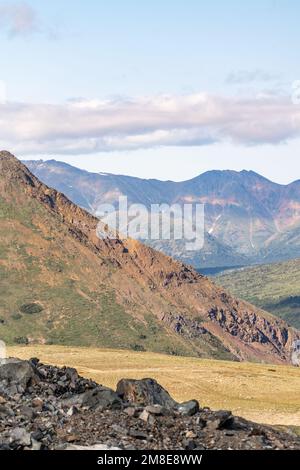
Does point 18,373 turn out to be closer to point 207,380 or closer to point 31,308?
point 207,380

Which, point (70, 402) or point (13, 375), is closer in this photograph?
point (70, 402)

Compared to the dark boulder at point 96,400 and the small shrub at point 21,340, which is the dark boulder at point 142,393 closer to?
the dark boulder at point 96,400

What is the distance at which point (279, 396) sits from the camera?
6969cm

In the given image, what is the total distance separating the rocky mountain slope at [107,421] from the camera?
3244 centimetres

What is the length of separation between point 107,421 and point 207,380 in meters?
40.3

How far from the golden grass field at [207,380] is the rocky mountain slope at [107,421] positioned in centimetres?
1565

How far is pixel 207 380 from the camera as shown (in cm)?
7444

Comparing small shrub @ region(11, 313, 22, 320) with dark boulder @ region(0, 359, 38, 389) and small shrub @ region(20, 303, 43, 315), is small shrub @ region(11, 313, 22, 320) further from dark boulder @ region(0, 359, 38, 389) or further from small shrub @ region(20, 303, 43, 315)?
dark boulder @ region(0, 359, 38, 389)

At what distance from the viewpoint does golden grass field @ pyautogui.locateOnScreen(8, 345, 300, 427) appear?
5953 cm
